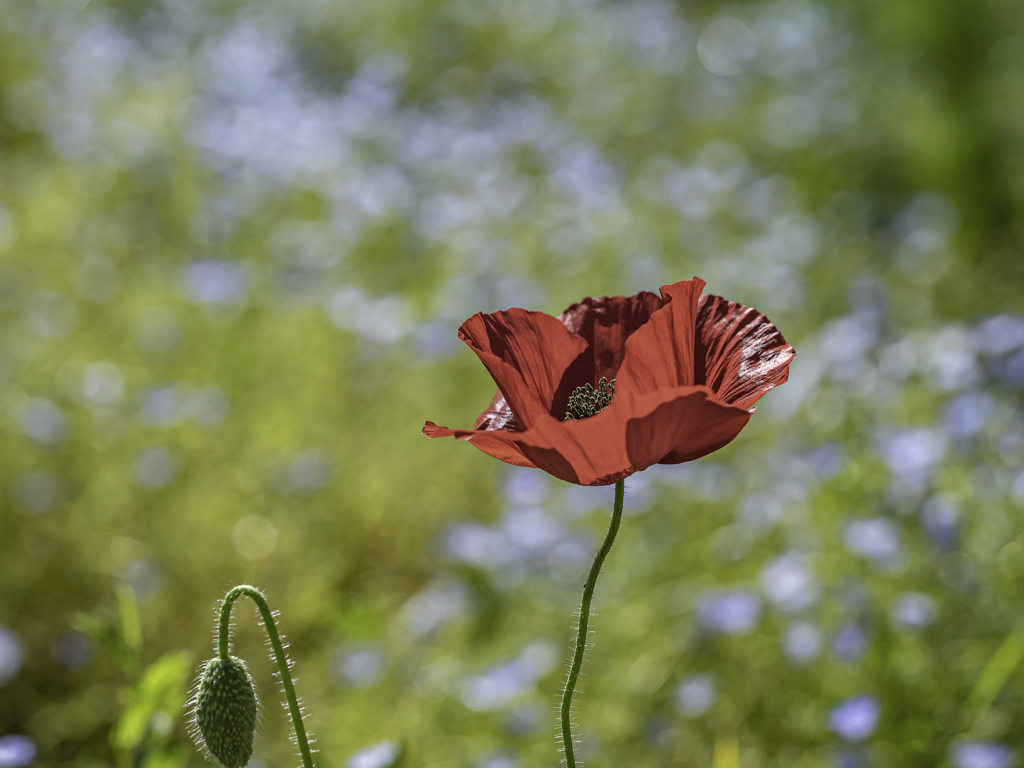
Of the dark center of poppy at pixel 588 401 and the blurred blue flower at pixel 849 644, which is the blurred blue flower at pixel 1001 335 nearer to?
the blurred blue flower at pixel 849 644

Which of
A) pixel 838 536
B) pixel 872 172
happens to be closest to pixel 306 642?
pixel 838 536

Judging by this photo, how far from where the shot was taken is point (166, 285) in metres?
3.46

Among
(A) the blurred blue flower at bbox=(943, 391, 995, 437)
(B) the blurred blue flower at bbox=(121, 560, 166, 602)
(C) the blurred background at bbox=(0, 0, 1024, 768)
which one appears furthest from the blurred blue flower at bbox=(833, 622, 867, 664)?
(B) the blurred blue flower at bbox=(121, 560, 166, 602)

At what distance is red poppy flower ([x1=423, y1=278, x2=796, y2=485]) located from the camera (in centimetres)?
77

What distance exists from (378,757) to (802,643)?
882 mm

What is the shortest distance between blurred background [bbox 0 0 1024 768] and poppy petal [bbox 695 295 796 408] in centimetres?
72

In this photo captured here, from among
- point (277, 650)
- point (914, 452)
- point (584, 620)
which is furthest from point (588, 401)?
point (914, 452)

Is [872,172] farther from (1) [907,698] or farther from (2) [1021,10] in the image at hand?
(1) [907,698]

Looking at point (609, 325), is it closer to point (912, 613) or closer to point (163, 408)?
point (912, 613)

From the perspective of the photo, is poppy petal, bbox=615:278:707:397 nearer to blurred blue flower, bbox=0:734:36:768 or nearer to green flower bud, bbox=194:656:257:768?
green flower bud, bbox=194:656:257:768

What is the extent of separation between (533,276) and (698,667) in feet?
6.23

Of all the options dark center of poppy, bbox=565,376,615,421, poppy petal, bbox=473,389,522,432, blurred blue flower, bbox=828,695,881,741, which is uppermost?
poppy petal, bbox=473,389,522,432

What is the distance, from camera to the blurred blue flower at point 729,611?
1846mm

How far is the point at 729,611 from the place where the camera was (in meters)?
1.88
